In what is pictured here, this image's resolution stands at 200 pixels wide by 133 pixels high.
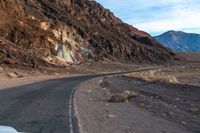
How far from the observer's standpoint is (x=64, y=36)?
92375 millimetres

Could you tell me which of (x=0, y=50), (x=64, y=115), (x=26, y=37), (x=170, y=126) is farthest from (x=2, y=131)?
(x=26, y=37)

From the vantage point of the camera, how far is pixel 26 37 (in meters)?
77.0

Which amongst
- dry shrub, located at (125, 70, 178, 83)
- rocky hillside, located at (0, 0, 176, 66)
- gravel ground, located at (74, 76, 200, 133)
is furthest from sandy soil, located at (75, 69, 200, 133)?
rocky hillside, located at (0, 0, 176, 66)

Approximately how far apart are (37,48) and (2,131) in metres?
73.0

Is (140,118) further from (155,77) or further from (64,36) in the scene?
(64,36)

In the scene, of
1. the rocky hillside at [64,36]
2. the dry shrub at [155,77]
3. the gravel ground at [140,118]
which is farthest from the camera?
the rocky hillside at [64,36]

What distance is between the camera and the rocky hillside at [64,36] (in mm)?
74250

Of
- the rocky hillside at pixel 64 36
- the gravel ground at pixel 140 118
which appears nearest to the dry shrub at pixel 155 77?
the rocky hillside at pixel 64 36

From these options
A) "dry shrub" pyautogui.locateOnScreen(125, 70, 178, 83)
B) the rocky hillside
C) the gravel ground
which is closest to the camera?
the gravel ground

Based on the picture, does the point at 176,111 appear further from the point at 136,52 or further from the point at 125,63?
the point at 136,52

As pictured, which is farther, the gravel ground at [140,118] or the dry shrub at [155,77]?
the dry shrub at [155,77]

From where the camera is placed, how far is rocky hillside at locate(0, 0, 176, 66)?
74.2 m

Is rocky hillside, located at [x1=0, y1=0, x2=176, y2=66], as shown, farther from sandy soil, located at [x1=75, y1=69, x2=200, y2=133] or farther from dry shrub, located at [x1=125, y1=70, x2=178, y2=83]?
sandy soil, located at [x1=75, y1=69, x2=200, y2=133]

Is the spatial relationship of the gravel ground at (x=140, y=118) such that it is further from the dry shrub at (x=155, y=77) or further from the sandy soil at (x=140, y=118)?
the dry shrub at (x=155, y=77)
